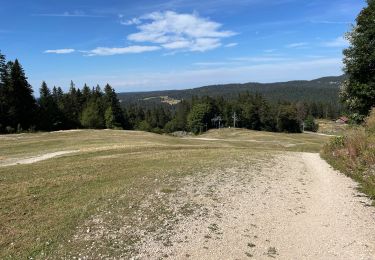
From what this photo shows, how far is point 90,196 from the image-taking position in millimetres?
14211

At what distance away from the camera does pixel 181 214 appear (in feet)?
40.2

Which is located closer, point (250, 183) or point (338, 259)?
point (338, 259)

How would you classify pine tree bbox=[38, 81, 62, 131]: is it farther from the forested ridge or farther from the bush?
the bush

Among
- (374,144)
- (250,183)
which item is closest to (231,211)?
(250,183)

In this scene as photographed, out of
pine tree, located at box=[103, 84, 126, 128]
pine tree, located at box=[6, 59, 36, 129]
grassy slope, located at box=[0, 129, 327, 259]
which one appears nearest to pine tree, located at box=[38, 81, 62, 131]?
pine tree, located at box=[6, 59, 36, 129]

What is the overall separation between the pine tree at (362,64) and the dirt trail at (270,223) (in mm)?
16962

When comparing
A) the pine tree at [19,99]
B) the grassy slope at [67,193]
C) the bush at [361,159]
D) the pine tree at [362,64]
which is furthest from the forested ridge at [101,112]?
the grassy slope at [67,193]

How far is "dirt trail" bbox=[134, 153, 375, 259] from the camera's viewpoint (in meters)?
9.57

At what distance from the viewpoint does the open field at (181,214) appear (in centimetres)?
968

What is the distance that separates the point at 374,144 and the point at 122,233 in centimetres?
1378

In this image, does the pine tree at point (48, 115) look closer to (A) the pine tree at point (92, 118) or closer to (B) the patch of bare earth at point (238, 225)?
(A) the pine tree at point (92, 118)

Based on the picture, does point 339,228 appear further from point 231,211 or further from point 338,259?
point 231,211

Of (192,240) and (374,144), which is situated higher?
(374,144)

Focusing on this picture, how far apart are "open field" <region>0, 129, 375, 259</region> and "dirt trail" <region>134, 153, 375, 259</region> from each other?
0.03 metres
